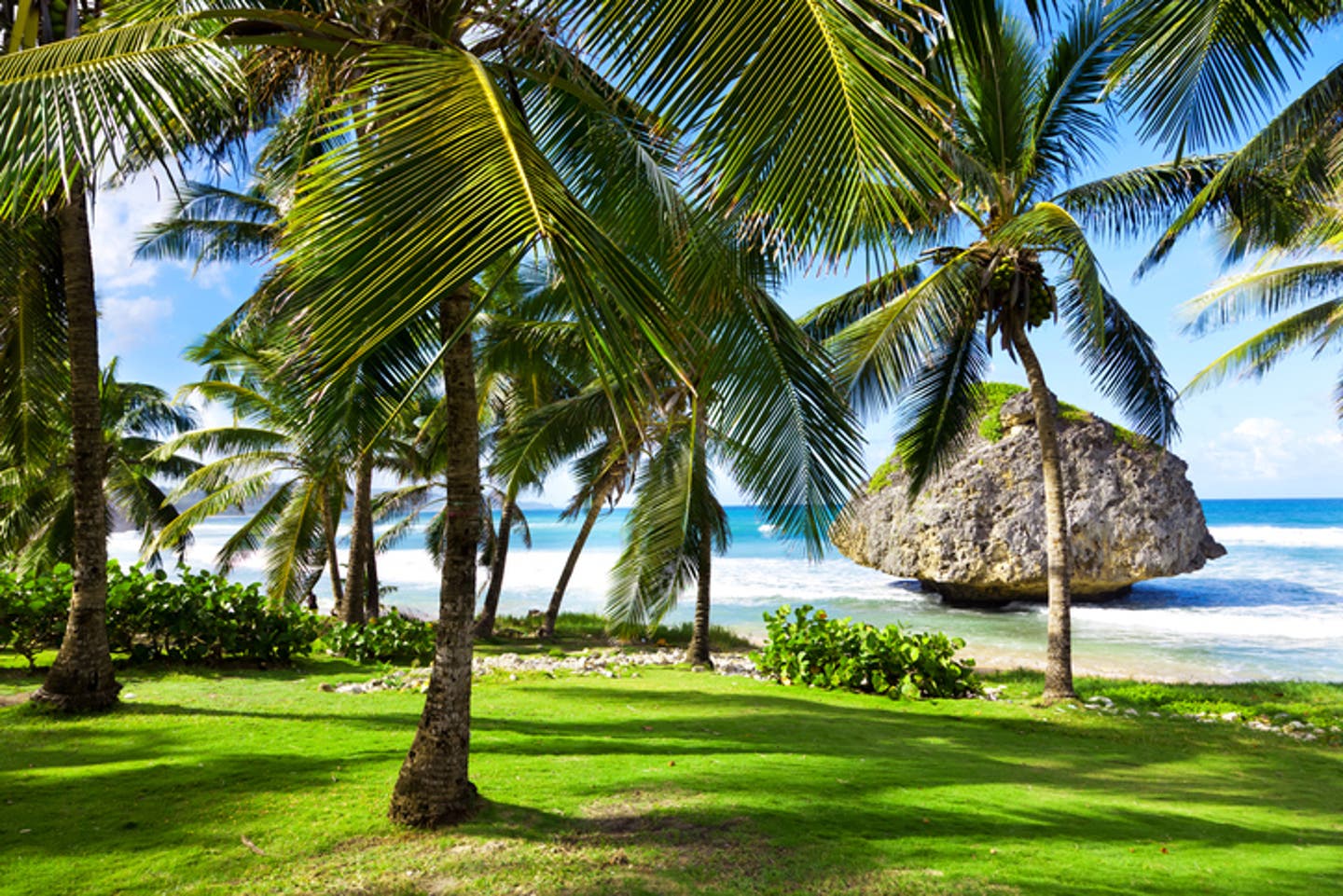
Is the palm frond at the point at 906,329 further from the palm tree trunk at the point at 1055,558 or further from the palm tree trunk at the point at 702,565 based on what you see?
the palm tree trunk at the point at 702,565

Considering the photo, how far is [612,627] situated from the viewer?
11906 millimetres

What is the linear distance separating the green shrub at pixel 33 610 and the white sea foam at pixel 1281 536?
55791 mm

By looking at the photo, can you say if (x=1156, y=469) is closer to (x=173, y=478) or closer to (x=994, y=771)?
(x=994, y=771)

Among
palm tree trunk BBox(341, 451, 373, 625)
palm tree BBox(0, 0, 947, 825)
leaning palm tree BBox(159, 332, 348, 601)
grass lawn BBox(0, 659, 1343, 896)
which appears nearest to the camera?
palm tree BBox(0, 0, 947, 825)

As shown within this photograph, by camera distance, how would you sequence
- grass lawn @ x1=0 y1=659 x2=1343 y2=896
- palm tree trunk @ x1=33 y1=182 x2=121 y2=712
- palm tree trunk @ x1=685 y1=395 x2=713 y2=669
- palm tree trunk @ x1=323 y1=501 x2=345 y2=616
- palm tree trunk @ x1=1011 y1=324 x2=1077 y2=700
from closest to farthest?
grass lawn @ x1=0 y1=659 x2=1343 y2=896 → palm tree trunk @ x1=33 y1=182 x2=121 y2=712 → palm tree trunk @ x1=1011 y1=324 x2=1077 y2=700 → palm tree trunk @ x1=685 y1=395 x2=713 y2=669 → palm tree trunk @ x1=323 y1=501 x2=345 y2=616

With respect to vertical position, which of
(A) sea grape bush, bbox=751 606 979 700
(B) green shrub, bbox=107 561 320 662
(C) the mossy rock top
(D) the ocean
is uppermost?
(C) the mossy rock top

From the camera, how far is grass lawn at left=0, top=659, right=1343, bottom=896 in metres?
3.49

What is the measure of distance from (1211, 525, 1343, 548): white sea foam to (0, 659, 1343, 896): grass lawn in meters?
50.4

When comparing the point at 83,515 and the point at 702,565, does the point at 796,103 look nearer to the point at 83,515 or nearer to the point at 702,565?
the point at 83,515

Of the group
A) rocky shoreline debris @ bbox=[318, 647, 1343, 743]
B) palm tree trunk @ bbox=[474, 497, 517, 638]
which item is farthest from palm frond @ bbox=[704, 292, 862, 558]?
palm tree trunk @ bbox=[474, 497, 517, 638]

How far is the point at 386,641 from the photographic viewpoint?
10.3 meters

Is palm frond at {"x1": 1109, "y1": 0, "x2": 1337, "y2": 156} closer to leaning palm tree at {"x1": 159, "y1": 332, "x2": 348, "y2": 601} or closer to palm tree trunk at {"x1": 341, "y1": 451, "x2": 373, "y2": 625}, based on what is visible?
palm tree trunk at {"x1": 341, "y1": 451, "x2": 373, "y2": 625}

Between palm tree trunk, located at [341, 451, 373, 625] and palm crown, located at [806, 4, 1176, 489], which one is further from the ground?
palm crown, located at [806, 4, 1176, 489]

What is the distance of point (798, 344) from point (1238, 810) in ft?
13.4
